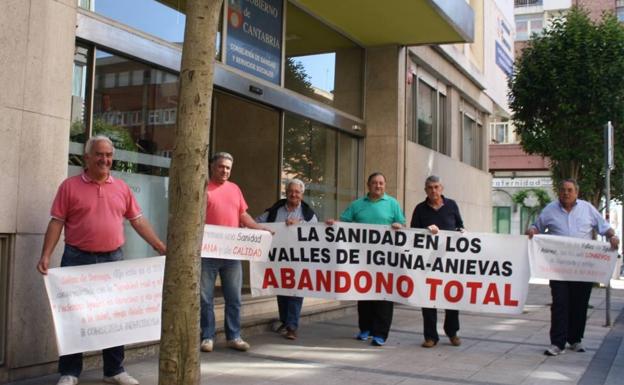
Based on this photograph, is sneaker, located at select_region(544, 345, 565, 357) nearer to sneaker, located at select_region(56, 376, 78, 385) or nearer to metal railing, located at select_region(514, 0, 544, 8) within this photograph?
sneaker, located at select_region(56, 376, 78, 385)

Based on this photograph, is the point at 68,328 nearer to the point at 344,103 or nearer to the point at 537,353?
the point at 537,353

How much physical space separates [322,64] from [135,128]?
5.02 metres

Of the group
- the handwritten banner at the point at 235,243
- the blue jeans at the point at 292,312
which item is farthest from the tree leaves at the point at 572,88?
the handwritten banner at the point at 235,243

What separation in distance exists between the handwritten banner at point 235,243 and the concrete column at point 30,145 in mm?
1527

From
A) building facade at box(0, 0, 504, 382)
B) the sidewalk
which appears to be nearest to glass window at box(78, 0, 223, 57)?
building facade at box(0, 0, 504, 382)

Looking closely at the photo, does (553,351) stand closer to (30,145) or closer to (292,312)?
(292,312)

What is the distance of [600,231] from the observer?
7719mm

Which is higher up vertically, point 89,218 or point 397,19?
point 397,19

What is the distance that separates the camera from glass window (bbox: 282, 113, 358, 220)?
416 inches

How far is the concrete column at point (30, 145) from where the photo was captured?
519 cm

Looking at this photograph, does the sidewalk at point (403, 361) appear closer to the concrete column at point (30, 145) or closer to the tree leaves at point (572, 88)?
the concrete column at point (30, 145)

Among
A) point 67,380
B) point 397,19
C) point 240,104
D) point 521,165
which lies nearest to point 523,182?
point 521,165

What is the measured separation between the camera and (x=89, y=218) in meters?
5.11

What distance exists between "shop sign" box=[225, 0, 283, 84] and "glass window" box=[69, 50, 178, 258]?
140 cm
